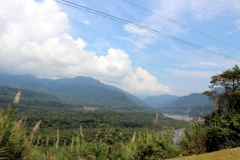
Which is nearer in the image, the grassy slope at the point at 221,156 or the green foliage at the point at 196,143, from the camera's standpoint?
the grassy slope at the point at 221,156

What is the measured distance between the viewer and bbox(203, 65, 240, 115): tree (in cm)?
933

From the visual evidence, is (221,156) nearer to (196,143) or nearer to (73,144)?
(196,143)

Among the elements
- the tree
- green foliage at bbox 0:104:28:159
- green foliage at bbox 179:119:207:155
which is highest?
the tree

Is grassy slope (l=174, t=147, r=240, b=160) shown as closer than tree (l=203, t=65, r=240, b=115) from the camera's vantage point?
Yes

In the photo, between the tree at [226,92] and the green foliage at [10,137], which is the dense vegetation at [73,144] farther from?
the tree at [226,92]

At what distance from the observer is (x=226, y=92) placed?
9.95 m

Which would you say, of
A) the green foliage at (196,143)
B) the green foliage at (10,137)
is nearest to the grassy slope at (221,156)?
the green foliage at (196,143)

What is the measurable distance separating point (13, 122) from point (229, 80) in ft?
34.1

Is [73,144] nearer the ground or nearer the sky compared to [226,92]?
nearer the ground

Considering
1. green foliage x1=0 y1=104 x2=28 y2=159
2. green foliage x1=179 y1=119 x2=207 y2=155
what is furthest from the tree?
green foliage x1=0 y1=104 x2=28 y2=159

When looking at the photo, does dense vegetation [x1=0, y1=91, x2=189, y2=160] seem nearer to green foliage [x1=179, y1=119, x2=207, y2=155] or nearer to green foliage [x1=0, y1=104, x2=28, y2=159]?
green foliage [x1=0, y1=104, x2=28, y2=159]

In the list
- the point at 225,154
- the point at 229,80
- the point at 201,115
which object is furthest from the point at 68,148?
the point at 229,80

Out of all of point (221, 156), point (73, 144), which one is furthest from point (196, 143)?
point (73, 144)

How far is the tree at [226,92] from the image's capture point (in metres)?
9.33
